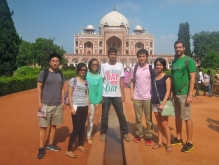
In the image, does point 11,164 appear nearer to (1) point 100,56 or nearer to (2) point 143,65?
(2) point 143,65

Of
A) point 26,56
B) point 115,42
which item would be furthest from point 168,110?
point 115,42

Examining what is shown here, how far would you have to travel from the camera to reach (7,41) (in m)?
14.2

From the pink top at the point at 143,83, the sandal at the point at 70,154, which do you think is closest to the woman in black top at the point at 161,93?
the pink top at the point at 143,83

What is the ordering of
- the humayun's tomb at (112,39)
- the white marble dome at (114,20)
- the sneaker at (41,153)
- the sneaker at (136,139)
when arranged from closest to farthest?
the sneaker at (41,153) → the sneaker at (136,139) → the humayun's tomb at (112,39) → the white marble dome at (114,20)

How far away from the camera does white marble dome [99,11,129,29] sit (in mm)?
49000

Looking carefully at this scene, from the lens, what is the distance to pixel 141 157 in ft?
11.0

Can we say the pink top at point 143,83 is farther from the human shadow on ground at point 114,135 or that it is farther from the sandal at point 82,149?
the sandal at point 82,149

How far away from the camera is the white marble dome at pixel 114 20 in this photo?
49000 mm

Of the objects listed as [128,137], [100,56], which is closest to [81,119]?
[128,137]

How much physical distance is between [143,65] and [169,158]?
1.50 meters

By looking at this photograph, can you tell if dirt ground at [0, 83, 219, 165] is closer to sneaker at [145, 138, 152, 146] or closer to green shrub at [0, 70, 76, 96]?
sneaker at [145, 138, 152, 146]

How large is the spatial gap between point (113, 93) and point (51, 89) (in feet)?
3.38

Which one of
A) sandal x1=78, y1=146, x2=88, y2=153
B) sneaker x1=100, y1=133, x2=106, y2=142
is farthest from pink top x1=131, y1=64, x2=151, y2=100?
sandal x1=78, y1=146, x2=88, y2=153

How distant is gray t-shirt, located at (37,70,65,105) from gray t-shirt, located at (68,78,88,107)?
20cm
